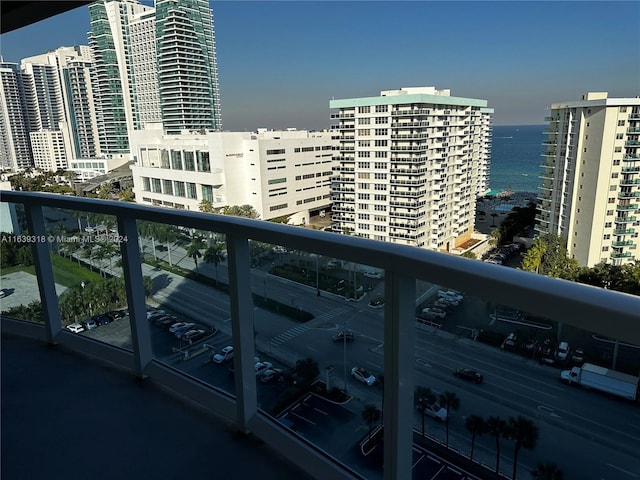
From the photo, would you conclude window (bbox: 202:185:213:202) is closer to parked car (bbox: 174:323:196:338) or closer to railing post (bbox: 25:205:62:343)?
railing post (bbox: 25:205:62:343)

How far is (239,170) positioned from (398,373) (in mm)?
30133

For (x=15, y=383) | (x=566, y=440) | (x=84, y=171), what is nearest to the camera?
(x=566, y=440)

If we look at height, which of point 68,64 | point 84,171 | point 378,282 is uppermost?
point 68,64

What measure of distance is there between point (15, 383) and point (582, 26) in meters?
59.8

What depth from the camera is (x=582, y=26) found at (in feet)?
150

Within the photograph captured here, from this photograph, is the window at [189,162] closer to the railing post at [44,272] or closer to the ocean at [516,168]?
the railing post at [44,272]

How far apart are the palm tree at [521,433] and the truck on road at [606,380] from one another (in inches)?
6.0

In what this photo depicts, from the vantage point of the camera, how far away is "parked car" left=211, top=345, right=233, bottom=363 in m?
1.31

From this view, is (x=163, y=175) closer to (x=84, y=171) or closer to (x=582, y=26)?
(x=84, y=171)

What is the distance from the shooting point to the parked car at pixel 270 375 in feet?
4.18

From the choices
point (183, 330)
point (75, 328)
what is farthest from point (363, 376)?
point (75, 328)

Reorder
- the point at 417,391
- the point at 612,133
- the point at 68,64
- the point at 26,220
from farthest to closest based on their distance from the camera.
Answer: the point at 68,64
the point at 612,133
the point at 26,220
the point at 417,391

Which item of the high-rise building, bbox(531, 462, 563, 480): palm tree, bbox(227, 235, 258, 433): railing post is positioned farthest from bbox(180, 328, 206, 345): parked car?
the high-rise building

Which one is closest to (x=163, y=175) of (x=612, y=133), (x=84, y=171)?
(x=84, y=171)
